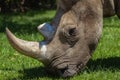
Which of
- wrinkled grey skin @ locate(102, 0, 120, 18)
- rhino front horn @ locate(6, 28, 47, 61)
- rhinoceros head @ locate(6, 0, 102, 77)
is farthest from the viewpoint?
wrinkled grey skin @ locate(102, 0, 120, 18)

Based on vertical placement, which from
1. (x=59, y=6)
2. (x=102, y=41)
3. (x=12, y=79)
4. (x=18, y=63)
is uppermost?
(x=59, y=6)

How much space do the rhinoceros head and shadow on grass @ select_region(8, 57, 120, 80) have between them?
286 millimetres

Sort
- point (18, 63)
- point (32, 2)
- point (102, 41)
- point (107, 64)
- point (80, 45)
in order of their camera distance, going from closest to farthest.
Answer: point (80, 45) → point (107, 64) → point (18, 63) → point (102, 41) → point (32, 2)

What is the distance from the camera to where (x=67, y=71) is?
22.2ft

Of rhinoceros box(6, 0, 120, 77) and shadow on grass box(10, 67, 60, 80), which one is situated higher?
rhinoceros box(6, 0, 120, 77)

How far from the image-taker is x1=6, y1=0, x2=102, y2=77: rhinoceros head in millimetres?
6684

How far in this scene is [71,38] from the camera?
6727mm

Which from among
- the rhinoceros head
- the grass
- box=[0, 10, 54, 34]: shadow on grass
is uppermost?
the rhinoceros head

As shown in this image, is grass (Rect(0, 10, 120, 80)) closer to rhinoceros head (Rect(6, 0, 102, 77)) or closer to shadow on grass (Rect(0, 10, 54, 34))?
shadow on grass (Rect(0, 10, 54, 34))

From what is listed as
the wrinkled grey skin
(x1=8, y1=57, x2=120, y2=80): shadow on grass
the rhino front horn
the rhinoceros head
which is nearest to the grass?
(x1=8, y1=57, x2=120, y2=80): shadow on grass

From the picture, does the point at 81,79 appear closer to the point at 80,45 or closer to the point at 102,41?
the point at 80,45

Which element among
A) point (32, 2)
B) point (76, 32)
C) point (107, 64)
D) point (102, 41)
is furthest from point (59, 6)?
point (32, 2)

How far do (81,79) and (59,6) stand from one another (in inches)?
43.3

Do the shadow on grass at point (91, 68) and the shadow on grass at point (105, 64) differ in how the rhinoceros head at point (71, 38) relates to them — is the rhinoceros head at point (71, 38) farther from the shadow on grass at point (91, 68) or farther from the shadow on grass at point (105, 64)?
the shadow on grass at point (105, 64)
